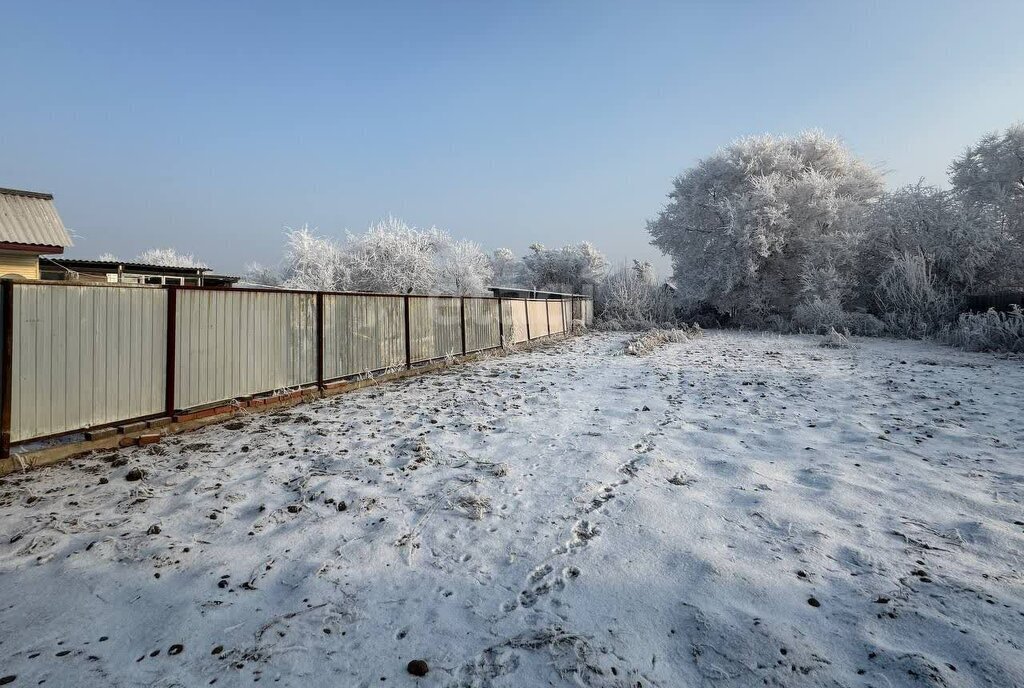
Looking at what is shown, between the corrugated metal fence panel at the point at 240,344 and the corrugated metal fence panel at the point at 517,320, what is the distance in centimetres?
729

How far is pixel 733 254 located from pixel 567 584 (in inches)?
881

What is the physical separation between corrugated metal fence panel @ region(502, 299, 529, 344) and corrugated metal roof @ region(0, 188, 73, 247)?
1286cm

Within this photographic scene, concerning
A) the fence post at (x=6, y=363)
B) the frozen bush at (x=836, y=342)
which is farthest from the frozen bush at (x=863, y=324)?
the fence post at (x=6, y=363)

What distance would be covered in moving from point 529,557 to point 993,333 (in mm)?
14154

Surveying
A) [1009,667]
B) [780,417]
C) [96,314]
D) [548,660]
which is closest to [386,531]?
[548,660]

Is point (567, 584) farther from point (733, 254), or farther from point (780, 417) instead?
point (733, 254)

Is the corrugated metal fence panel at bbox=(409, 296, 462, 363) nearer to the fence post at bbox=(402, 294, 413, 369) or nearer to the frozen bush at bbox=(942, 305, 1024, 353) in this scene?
the fence post at bbox=(402, 294, 413, 369)

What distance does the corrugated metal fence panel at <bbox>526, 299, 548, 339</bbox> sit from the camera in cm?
1518

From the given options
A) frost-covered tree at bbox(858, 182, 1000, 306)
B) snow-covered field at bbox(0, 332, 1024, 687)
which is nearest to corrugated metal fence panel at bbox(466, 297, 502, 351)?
snow-covered field at bbox(0, 332, 1024, 687)

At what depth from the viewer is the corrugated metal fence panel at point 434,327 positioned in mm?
8805

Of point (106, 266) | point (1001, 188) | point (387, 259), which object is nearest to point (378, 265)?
point (387, 259)

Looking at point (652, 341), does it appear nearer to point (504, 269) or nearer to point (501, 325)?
point (501, 325)

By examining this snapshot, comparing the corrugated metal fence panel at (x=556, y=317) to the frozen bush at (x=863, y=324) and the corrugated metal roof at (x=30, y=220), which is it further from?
the corrugated metal roof at (x=30, y=220)

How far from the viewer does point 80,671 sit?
176 centimetres
